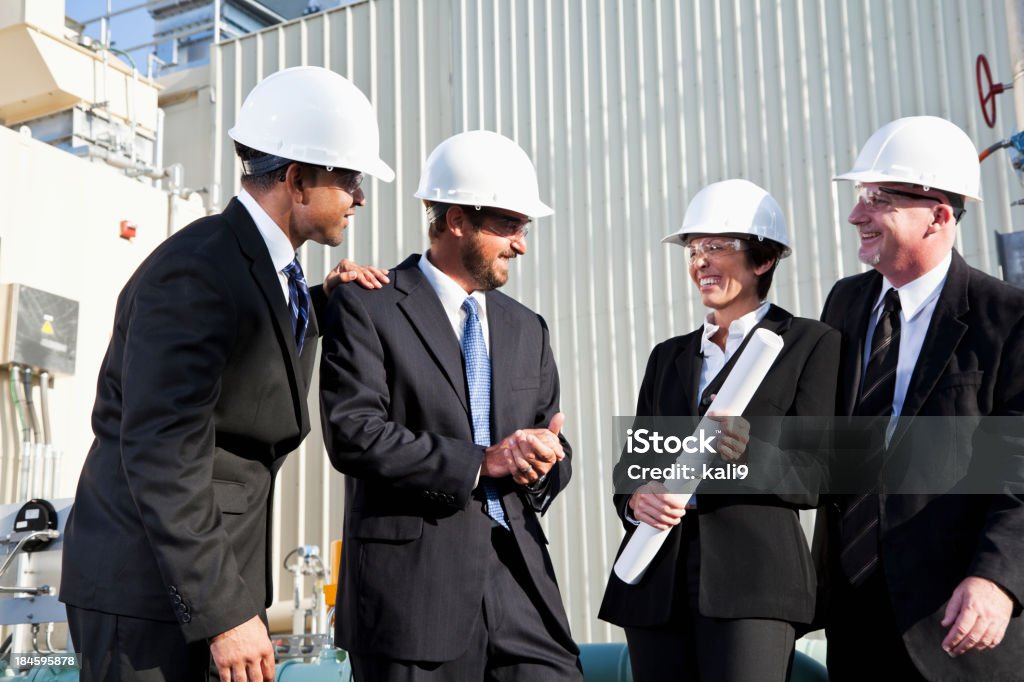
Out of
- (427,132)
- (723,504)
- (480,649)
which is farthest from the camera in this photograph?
(427,132)

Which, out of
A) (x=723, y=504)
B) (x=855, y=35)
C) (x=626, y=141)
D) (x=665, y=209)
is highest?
(x=855, y=35)

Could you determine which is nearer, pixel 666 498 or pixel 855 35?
pixel 666 498

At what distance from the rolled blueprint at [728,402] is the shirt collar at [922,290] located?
0.40 meters

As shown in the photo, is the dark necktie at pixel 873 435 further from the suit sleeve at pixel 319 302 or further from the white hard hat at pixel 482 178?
the suit sleeve at pixel 319 302

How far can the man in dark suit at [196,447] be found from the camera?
6.61ft

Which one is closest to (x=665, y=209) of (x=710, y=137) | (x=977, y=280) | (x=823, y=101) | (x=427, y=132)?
(x=710, y=137)

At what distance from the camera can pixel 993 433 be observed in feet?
8.32

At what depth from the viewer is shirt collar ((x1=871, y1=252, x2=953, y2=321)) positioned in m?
2.78

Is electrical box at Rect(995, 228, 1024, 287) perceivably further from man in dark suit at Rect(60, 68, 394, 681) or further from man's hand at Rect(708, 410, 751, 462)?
man in dark suit at Rect(60, 68, 394, 681)

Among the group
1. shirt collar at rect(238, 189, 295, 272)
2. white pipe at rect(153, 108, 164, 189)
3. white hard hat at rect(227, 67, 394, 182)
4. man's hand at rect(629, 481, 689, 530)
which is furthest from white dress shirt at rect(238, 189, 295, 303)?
white pipe at rect(153, 108, 164, 189)

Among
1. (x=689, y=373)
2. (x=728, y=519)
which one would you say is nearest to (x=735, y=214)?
(x=689, y=373)

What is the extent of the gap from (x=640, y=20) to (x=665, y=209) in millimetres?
1667

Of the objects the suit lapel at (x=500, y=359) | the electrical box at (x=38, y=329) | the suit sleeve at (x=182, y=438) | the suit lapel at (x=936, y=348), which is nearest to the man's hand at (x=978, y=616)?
the suit lapel at (x=936, y=348)

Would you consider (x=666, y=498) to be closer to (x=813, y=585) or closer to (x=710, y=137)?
(x=813, y=585)
